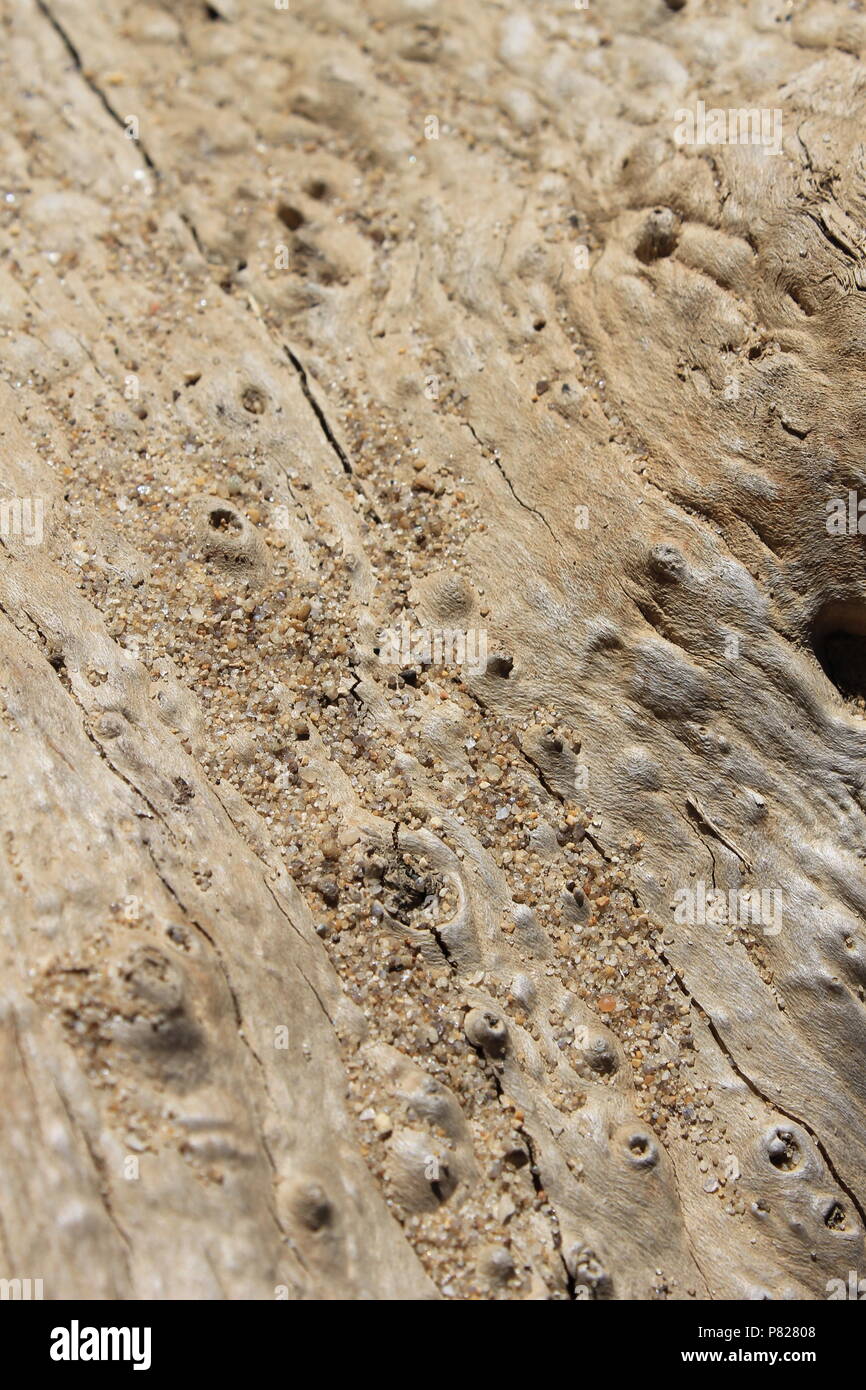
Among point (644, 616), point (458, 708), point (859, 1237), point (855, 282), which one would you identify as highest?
point (855, 282)

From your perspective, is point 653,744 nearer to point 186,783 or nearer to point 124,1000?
point 186,783

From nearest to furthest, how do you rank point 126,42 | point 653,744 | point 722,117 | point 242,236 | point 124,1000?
point 124,1000
point 653,744
point 722,117
point 242,236
point 126,42

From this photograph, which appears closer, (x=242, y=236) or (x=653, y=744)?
(x=653, y=744)

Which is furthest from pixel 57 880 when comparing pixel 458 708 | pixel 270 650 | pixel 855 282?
pixel 855 282

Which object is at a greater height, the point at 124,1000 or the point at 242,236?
the point at 242,236

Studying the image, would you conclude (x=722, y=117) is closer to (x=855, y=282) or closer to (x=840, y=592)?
(x=855, y=282)
